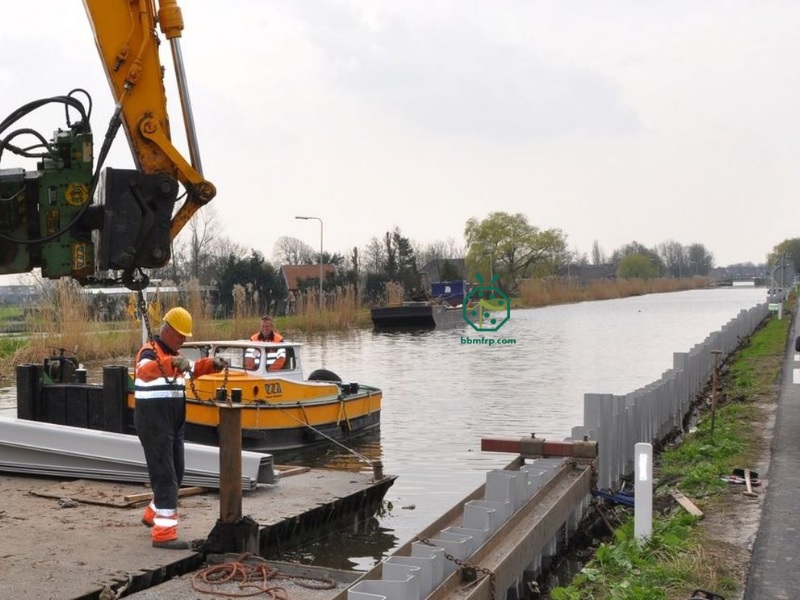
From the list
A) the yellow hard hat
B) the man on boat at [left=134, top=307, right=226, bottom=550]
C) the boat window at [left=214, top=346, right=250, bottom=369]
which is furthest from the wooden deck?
the boat window at [left=214, top=346, right=250, bottom=369]

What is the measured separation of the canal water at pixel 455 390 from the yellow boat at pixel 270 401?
500 mm

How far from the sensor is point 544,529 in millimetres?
7902

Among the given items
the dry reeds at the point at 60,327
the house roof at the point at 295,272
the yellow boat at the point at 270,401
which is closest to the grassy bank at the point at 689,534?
the yellow boat at the point at 270,401

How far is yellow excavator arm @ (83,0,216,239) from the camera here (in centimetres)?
782

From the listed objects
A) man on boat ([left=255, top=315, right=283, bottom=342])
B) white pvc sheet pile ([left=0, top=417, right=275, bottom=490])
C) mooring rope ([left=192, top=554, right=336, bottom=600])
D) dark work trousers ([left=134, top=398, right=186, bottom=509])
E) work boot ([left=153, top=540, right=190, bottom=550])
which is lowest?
mooring rope ([left=192, top=554, right=336, bottom=600])

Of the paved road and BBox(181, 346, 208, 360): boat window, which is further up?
BBox(181, 346, 208, 360): boat window

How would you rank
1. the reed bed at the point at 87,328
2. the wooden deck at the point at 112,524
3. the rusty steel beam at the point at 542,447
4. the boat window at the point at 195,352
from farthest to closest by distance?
the reed bed at the point at 87,328, the boat window at the point at 195,352, the rusty steel beam at the point at 542,447, the wooden deck at the point at 112,524

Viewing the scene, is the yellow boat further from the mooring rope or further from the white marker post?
the white marker post

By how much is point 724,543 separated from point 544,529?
1.37 meters

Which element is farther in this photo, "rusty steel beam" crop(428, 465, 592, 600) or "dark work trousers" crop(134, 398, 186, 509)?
"dark work trousers" crop(134, 398, 186, 509)

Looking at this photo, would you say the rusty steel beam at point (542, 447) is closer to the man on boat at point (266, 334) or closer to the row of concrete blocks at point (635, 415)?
the row of concrete blocks at point (635, 415)

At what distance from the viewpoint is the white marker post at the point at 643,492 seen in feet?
24.8

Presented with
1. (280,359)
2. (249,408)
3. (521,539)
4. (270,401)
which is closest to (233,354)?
(280,359)

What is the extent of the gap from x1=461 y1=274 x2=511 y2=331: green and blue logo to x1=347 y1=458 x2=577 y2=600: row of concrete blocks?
146ft
